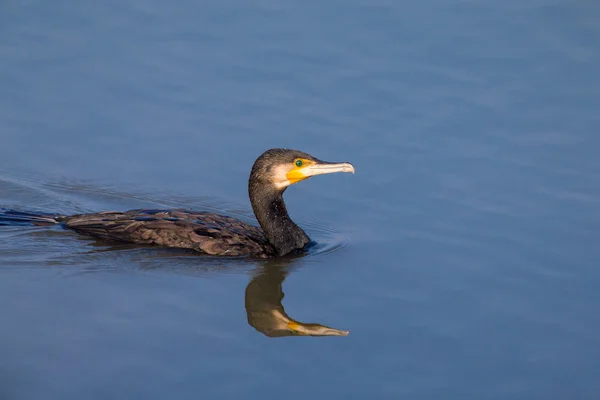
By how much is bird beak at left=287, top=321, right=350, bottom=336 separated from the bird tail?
10.8 ft

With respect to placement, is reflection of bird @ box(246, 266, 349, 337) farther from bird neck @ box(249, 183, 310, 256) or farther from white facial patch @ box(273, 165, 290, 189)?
white facial patch @ box(273, 165, 290, 189)

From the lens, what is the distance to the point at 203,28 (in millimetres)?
15445

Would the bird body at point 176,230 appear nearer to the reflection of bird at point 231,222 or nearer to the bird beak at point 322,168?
the reflection of bird at point 231,222

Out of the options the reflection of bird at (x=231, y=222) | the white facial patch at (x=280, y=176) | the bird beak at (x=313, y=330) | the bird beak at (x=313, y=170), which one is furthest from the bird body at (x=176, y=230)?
the bird beak at (x=313, y=330)

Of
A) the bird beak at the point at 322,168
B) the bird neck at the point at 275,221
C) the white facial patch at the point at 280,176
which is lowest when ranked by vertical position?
the bird neck at the point at 275,221

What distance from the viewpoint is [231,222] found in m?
11.5

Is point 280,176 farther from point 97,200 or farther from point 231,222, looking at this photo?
point 97,200

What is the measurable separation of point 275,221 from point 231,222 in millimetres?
461

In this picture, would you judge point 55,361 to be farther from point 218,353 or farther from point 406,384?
point 406,384

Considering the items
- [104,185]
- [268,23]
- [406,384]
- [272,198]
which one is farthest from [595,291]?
[268,23]

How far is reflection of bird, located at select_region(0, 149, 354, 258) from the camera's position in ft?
36.6

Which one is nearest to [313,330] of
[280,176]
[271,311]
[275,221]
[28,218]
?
[271,311]

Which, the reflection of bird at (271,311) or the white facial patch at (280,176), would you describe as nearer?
the reflection of bird at (271,311)

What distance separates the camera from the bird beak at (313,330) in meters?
9.24
